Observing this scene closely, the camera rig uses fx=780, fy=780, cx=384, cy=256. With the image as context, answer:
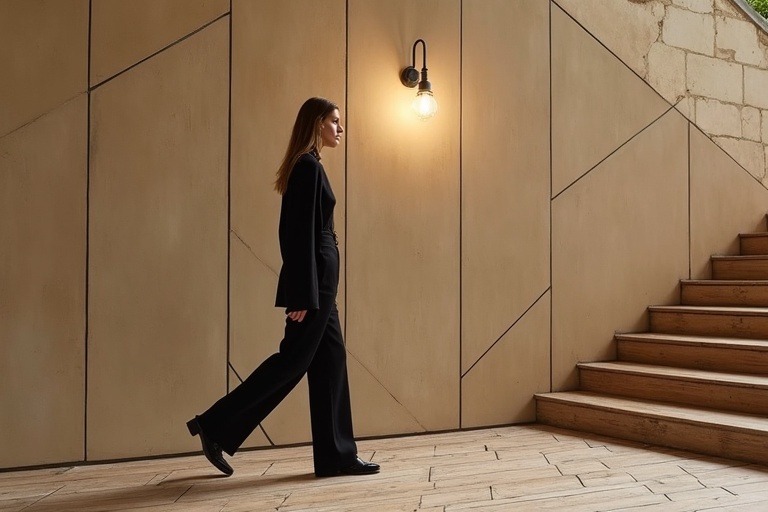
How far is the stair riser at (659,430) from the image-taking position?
3.27 m

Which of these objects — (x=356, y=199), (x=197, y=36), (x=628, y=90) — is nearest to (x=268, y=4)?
(x=197, y=36)

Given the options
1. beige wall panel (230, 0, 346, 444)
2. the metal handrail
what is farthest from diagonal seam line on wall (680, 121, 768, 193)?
beige wall panel (230, 0, 346, 444)

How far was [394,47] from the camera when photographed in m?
4.06

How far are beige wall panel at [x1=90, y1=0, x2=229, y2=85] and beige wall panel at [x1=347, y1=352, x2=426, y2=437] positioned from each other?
1719 mm

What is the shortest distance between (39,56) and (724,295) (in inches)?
157

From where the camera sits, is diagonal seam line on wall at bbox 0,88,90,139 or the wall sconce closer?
diagonal seam line on wall at bbox 0,88,90,139

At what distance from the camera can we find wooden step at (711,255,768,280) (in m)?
4.94

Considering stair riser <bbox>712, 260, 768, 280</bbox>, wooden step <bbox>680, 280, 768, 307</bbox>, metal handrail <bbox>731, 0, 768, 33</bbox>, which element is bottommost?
wooden step <bbox>680, 280, 768, 307</bbox>

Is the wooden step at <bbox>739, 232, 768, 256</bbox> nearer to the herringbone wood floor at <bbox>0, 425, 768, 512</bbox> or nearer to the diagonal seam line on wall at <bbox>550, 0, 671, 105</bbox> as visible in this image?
the diagonal seam line on wall at <bbox>550, 0, 671, 105</bbox>

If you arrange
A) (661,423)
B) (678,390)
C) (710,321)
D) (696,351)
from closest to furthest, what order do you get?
(661,423) < (678,390) < (696,351) < (710,321)

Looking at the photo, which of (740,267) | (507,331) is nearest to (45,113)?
(507,331)

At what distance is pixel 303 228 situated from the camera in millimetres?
2938

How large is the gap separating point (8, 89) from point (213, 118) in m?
0.86

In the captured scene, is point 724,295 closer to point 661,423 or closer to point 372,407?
point 661,423
